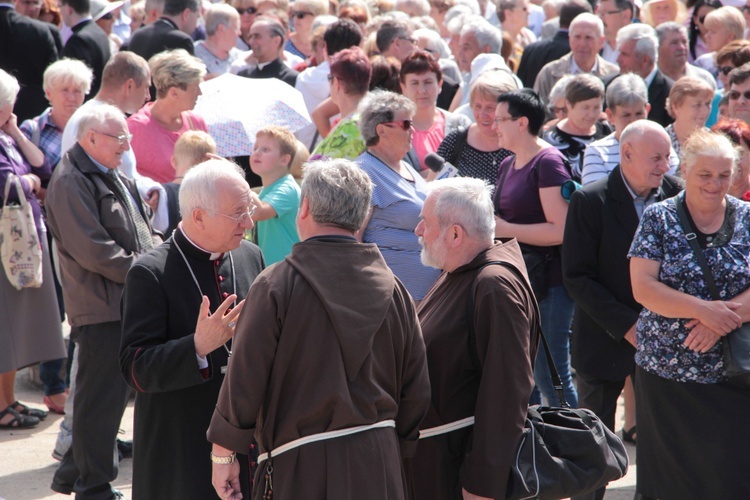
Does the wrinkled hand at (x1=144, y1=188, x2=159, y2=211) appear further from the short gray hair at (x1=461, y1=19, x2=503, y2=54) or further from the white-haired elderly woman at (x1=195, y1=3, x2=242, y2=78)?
the short gray hair at (x1=461, y1=19, x2=503, y2=54)

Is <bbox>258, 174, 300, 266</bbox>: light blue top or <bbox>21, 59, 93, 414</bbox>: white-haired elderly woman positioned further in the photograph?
<bbox>21, 59, 93, 414</bbox>: white-haired elderly woman

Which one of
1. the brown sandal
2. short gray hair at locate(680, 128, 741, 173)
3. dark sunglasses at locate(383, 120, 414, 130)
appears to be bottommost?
the brown sandal

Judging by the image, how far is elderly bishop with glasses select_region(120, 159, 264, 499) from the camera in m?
A: 3.40

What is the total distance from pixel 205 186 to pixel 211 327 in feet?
1.83

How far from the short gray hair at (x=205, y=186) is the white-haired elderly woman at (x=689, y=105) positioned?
12.5 ft

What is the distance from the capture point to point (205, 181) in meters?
3.47

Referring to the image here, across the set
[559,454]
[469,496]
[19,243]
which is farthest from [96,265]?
[559,454]

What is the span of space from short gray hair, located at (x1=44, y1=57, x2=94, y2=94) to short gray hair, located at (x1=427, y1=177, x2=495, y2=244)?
3.74m

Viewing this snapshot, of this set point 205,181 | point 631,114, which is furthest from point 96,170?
point 631,114

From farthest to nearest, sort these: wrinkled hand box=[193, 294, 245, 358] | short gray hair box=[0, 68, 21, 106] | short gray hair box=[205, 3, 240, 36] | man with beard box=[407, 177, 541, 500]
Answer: short gray hair box=[205, 3, 240, 36], short gray hair box=[0, 68, 21, 106], wrinkled hand box=[193, 294, 245, 358], man with beard box=[407, 177, 541, 500]

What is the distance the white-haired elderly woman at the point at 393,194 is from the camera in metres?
4.78

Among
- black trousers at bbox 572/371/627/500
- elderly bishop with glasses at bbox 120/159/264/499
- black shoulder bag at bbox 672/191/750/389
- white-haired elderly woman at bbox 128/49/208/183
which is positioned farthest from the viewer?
white-haired elderly woman at bbox 128/49/208/183

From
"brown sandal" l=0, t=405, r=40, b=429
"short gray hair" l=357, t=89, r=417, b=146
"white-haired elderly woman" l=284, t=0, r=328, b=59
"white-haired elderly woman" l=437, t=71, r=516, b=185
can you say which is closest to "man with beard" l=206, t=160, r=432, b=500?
"short gray hair" l=357, t=89, r=417, b=146

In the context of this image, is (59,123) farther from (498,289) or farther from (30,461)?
(498,289)
